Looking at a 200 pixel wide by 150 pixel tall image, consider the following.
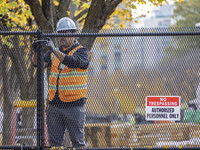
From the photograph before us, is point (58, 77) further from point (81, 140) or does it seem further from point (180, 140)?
point (180, 140)

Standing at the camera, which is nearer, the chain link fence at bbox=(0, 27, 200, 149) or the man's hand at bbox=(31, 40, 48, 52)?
the man's hand at bbox=(31, 40, 48, 52)

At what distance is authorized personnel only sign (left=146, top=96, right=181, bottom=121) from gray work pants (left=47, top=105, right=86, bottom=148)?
2.80 ft

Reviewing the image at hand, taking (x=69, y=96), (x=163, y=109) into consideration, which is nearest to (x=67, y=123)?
(x=69, y=96)

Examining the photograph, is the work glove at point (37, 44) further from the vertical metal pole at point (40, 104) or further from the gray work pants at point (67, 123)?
the gray work pants at point (67, 123)

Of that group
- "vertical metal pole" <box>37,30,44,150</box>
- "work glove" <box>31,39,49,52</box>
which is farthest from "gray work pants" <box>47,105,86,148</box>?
"work glove" <box>31,39,49,52</box>

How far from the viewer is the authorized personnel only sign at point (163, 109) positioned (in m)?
5.48

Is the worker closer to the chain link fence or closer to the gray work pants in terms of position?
the gray work pants

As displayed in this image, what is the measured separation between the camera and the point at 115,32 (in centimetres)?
558

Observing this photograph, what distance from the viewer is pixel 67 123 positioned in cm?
549

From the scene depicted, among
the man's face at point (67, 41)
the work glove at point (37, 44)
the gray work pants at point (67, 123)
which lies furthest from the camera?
the man's face at point (67, 41)

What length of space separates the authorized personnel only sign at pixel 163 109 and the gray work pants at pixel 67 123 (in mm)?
853

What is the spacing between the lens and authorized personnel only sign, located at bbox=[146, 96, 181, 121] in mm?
5477

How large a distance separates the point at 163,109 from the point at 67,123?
1222 millimetres

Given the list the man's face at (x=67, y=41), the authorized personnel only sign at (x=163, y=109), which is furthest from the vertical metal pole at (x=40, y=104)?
the authorized personnel only sign at (x=163, y=109)
